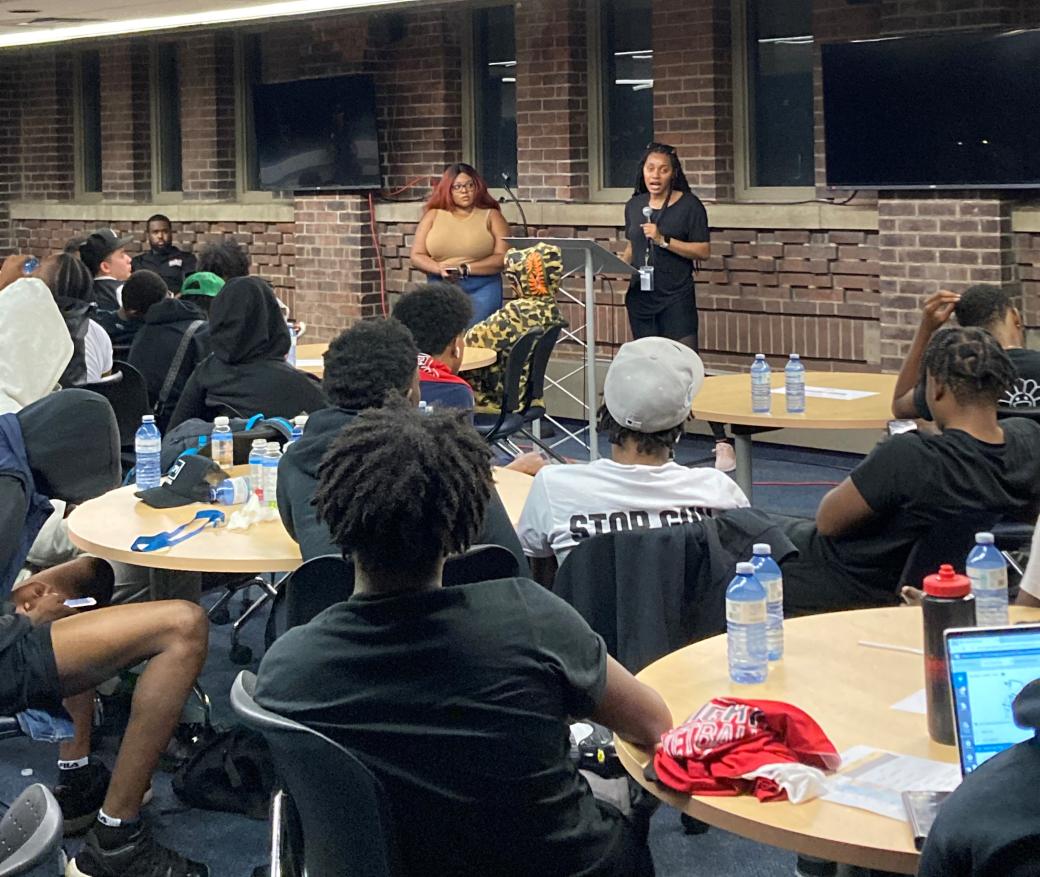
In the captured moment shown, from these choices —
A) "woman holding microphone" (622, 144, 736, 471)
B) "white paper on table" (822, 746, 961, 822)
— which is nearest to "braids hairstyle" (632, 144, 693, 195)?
"woman holding microphone" (622, 144, 736, 471)

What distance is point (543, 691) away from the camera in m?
1.90

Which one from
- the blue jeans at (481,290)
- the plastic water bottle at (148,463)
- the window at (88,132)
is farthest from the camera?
the window at (88,132)

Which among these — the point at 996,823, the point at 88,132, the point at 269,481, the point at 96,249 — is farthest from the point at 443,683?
the point at 88,132

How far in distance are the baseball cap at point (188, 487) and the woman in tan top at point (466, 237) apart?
4573mm

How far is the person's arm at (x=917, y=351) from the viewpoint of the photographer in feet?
15.2

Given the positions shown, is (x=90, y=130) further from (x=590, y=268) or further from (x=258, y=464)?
(x=258, y=464)

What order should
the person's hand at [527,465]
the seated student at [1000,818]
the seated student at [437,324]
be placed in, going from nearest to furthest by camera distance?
the seated student at [1000,818] < the person's hand at [527,465] < the seated student at [437,324]

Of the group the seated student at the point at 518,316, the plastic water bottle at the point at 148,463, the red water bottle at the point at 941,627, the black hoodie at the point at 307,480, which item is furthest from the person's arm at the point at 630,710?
the seated student at the point at 518,316

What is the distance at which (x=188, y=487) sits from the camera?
384 cm

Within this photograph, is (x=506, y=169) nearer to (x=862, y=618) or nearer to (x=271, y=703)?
(x=862, y=618)

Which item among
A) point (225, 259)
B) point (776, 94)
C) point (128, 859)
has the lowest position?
point (128, 859)

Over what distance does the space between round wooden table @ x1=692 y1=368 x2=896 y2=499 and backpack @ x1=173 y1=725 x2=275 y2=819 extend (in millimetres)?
1973

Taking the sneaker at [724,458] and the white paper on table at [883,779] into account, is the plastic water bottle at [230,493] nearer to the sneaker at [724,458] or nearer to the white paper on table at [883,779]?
the sneaker at [724,458]

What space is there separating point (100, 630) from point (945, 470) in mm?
1749
